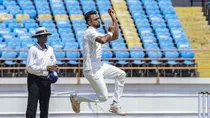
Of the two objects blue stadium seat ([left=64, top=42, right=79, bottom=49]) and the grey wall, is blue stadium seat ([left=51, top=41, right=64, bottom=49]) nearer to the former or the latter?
blue stadium seat ([left=64, top=42, right=79, bottom=49])

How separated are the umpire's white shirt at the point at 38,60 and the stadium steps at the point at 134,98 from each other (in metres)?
4.07

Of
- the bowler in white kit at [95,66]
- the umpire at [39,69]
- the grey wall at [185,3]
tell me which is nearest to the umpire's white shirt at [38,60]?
the umpire at [39,69]

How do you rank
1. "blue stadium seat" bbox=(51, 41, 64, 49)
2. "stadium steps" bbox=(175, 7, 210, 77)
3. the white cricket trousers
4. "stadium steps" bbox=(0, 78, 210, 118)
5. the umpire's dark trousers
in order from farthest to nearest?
1. "stadium steps" bbox=(175, 7, 210, 77)
2. "blue stadium seat" bbox=(51, 41, 64, 49)
3. "stadium steps" bbox=(0, 78, 210, 118)
4. the umpire's dark trousers
5. the white cricket trousers

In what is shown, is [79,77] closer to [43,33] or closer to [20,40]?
[20,40]

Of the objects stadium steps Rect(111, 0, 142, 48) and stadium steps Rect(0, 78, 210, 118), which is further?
stadium steps Rect(111, 0, 142, 48)

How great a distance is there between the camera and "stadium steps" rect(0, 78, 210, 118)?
14.2 m

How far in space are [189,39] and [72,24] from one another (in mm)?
3582

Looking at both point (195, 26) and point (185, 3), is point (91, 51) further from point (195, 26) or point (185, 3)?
point (185, 3)

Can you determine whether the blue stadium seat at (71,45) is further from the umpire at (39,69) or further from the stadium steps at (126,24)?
the umpire at (39,69)

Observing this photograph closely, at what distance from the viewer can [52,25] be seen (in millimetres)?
19438

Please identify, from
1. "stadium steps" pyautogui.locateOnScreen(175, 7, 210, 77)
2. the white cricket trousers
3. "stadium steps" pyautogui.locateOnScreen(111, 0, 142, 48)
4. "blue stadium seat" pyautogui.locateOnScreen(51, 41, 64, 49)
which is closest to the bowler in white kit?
the white cricket trousers

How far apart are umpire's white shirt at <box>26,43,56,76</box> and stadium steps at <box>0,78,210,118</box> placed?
407 centimetres

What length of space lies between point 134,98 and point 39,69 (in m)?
5.08

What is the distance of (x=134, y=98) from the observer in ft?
47.6
